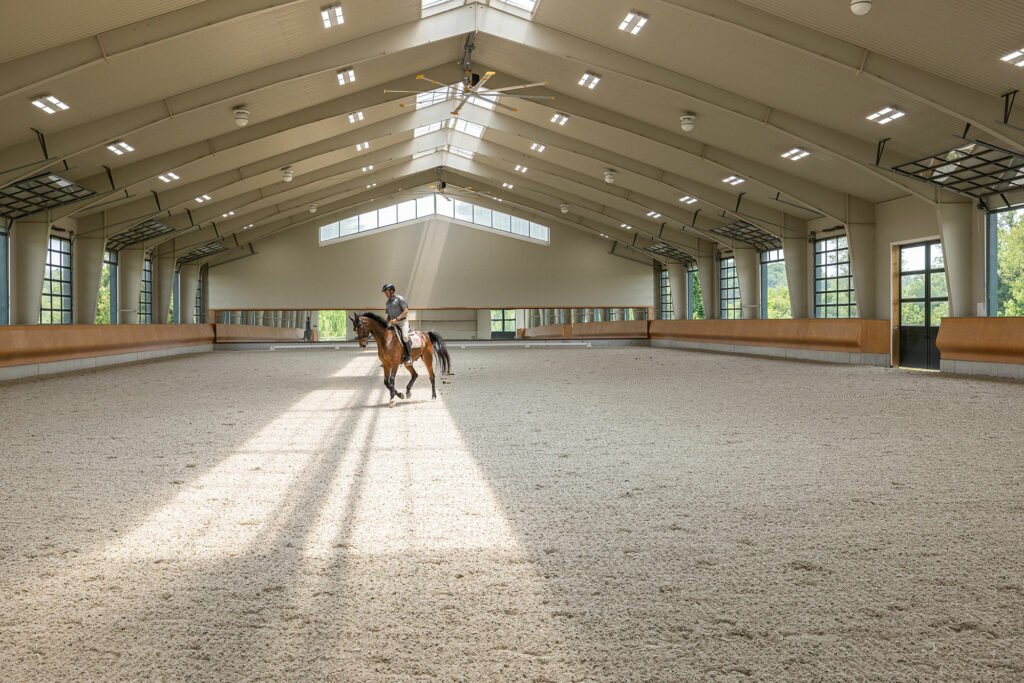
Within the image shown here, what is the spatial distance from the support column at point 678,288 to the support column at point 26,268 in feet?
95.9

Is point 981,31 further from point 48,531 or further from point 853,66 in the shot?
point 48,531

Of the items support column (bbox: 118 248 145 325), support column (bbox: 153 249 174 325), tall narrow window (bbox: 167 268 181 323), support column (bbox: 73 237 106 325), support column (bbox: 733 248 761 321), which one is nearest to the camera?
support column (bbox: 73 237 106 325)

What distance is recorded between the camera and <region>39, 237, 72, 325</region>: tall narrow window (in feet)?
82.6

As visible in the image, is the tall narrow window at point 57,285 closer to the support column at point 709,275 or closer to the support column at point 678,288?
the support column at point 709,275

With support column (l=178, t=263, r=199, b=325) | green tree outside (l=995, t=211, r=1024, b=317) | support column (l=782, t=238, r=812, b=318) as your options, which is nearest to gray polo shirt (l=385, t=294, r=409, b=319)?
green tree outside (l=995, t=211, r=1024, b=317)

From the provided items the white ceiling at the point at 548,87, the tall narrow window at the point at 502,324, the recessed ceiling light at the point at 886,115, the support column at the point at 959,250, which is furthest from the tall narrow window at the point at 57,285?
the support column at the point at 959,250

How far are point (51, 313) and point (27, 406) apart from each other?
17.2m

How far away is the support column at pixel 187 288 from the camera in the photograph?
38.1 meters

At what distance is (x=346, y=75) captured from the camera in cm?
1905

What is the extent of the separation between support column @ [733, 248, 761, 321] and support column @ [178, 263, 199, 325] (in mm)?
27203

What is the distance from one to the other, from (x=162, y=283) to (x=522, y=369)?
23317mm

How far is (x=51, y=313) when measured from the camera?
25500mm

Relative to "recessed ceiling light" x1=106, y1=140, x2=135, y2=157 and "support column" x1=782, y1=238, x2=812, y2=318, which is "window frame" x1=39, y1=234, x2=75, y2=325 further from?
"support column" x1=782, y1=238, x2=812, y2=318

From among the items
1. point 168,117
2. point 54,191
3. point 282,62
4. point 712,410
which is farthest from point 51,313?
point 712,410
